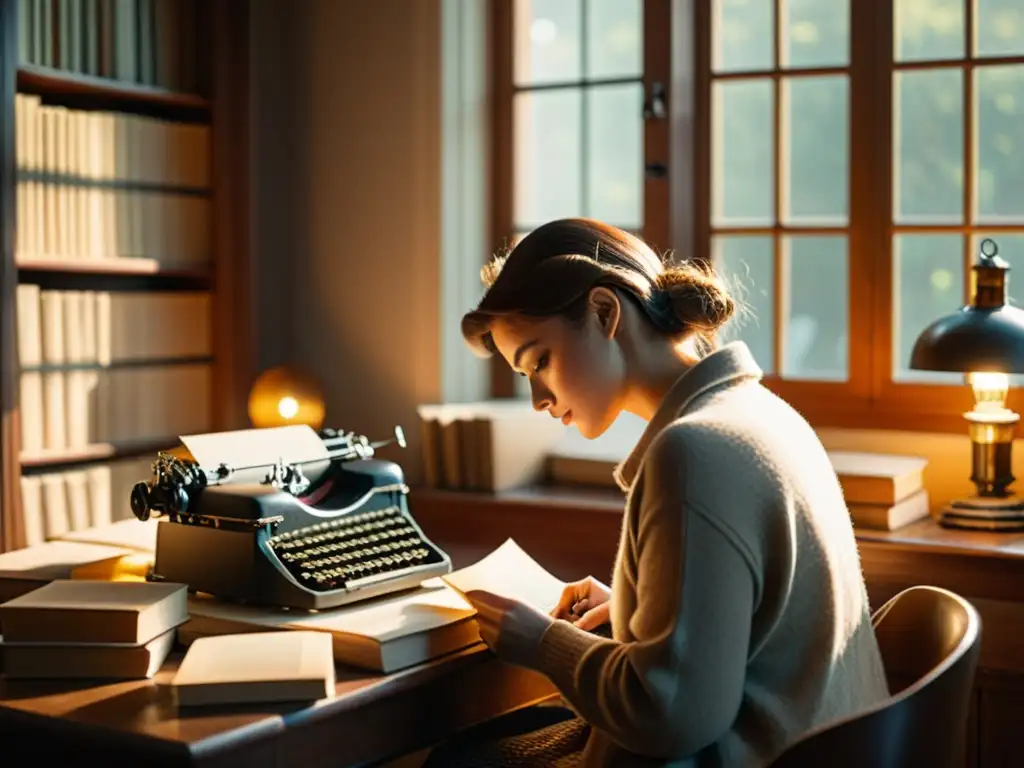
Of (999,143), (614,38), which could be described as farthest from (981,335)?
(614,38)

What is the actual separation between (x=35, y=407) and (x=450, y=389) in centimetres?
101

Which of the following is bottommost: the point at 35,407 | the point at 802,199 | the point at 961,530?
the point at 961,530

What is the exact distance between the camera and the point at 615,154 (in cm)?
359

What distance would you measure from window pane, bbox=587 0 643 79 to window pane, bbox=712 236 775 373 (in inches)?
19.4

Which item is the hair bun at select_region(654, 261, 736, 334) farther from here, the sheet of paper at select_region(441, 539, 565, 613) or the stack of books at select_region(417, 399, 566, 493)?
the stack of books at select_region(417, 399, 566, 493)

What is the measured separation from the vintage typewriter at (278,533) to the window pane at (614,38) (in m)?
1.59

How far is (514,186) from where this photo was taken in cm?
368

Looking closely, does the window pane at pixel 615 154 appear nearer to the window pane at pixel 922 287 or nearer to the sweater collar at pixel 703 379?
the window pane at pixel 922 287

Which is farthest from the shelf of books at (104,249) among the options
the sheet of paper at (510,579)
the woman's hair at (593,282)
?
the woman's hair at (593,282)

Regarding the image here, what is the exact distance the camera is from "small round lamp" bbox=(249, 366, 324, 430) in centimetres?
324

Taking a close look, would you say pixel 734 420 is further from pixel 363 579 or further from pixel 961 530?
pixel 961 530

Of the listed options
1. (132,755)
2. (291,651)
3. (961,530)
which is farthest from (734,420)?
(961,530)

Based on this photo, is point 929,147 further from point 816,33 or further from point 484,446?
point 484,446

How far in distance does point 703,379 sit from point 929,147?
63.9 inches
